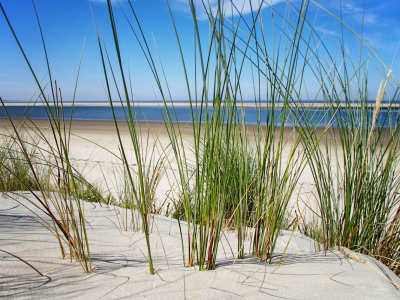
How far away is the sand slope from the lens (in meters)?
0.71

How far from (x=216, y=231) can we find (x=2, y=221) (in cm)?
87

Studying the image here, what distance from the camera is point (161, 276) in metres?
0.80

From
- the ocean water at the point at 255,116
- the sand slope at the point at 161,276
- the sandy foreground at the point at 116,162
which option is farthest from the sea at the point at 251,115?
the sand slope at the point at 161,276

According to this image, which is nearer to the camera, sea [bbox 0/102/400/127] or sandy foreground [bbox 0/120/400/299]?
sandy foreground [bbox 0/120/400/299]

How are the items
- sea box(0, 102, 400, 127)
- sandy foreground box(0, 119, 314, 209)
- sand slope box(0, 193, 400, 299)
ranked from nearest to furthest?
sand slope box(0, 193, 400, 299)
sea box(0, 102, 400, 127)
sandy foreground box(0, 119, 314, 209)

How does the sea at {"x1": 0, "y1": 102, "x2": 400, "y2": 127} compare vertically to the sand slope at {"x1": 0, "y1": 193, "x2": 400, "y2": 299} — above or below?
above

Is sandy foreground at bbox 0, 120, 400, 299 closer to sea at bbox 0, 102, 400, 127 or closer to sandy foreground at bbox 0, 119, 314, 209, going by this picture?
sandy foreground at bbox 0, 119, 314, 209

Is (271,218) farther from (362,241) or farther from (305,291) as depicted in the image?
(362,241)

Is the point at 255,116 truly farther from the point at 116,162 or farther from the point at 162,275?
the point at 162,275

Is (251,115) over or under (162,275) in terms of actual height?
over

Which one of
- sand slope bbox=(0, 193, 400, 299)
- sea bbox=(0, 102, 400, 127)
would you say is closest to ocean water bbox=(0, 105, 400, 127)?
sea bbox=(0, 102, 400, 127)

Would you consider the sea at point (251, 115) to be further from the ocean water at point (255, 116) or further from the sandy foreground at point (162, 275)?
the sandy foreground at point (162, 275)

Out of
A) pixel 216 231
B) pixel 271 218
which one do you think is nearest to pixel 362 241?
pixel 271 218

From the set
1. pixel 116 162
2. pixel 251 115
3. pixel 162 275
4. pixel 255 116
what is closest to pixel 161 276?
pixel 162 275
